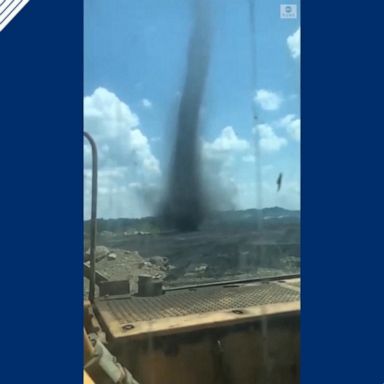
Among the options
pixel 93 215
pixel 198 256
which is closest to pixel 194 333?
pixel 198 256

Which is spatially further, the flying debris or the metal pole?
the flying debris

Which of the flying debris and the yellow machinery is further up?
the flying debris

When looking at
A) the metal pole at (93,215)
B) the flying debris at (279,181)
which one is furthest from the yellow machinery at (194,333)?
the flying debris at (279,181)

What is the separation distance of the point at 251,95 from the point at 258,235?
53 cm

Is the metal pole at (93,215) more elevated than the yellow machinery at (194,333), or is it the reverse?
the metal pole at (93,215)

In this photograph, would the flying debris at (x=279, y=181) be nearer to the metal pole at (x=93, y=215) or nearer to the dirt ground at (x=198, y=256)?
the dirt ground at (x=198, y=256)

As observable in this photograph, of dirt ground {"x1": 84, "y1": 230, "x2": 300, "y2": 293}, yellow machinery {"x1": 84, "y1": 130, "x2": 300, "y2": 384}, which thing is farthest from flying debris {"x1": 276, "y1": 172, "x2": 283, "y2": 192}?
yellow machinery {"x1": 84, "y1": 130, "x2": 300, "y2": 384}

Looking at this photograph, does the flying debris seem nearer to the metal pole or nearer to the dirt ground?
the dirt ground

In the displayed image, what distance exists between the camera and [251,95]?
170 cm

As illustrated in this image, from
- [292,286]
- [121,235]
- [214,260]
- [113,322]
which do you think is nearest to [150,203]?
[121,235]

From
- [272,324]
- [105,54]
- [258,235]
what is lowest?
[272,324]

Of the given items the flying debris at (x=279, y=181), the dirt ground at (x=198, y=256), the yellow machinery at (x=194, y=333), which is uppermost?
the flying debris at (x=279, y=181)

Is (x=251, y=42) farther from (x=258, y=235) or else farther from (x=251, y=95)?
(x=258, y=235)

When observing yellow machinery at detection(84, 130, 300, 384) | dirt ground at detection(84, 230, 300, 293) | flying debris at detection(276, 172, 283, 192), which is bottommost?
yellow machinery at detection(84, 130, 300, 384)
